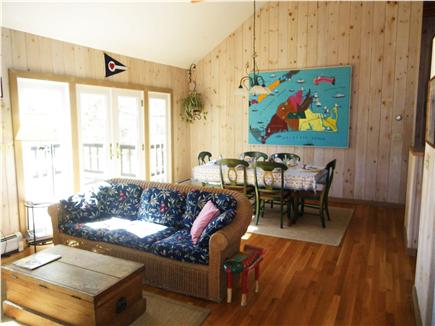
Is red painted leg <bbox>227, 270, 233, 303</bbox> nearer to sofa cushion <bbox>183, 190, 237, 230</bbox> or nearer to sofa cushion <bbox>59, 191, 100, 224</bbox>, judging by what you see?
sofa cushion <bbox>183, 190, 237, 230</bbox>

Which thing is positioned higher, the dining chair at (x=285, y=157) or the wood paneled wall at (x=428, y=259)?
the dining chair at (x=285, y=157)

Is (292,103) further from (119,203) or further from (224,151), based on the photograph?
(119,203)

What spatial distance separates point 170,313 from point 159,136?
4406 millimetres

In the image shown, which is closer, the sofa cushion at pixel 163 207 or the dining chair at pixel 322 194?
the sofa cushion at pixel 163 207

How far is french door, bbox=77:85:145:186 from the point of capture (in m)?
5.11

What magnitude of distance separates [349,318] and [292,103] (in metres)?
4.40

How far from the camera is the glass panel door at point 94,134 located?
197 inches

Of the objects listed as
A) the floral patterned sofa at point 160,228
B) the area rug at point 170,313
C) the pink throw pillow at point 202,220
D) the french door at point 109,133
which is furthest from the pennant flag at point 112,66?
the area rug at point 170,313

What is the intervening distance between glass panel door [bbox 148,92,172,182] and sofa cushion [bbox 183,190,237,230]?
3.11 metres

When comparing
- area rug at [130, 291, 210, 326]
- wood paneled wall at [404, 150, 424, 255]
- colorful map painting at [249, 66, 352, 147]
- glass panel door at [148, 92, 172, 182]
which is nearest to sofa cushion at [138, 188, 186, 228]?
area rug at [130, 291, 210, 326]

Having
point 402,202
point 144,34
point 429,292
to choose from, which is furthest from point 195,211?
point 402,202

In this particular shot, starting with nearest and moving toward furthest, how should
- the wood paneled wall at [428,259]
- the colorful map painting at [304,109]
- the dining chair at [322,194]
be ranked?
the wood paneled wall at [428,259] < the dining chair at [322,194] < the colorful map painting at [304,109]

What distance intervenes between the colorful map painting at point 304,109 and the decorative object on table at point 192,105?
110cm

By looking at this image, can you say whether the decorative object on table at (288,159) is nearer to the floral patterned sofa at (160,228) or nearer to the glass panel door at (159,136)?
the floral patterned sofa at (160,228)
